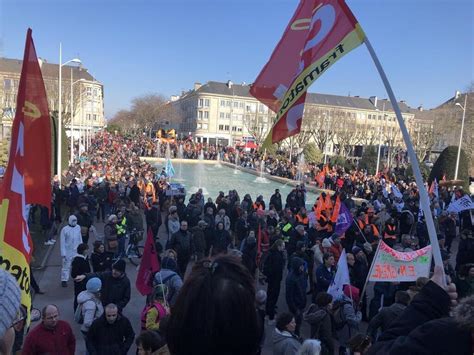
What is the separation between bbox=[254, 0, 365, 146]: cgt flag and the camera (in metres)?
5.04

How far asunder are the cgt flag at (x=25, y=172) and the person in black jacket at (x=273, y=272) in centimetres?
492

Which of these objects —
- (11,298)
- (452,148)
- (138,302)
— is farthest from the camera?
(452,148)

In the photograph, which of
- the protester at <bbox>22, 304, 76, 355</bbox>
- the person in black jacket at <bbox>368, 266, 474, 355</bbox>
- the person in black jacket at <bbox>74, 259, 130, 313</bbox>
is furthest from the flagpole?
the person in black jacket at <bbox>74, 259, 130, 313</bbox>

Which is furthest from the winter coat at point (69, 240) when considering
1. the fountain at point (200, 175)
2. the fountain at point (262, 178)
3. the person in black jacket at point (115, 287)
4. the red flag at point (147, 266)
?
the fountain at point (262, 178)

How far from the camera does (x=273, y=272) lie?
816 centimetres

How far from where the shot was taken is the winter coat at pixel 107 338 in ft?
16.3

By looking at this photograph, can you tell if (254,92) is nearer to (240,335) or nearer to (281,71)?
(281,71)

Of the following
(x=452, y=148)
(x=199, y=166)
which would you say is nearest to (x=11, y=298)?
(x=452, y=148)

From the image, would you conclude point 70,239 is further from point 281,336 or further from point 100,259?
point 281,336

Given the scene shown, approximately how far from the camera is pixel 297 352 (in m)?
4.28

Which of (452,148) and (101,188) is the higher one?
(452,148)

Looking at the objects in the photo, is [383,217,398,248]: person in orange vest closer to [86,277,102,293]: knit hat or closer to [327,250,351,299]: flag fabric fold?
[327,250,351,299]: flag fabric fold

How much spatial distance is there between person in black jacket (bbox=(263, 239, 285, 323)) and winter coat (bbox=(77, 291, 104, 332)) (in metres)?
→ 3.48

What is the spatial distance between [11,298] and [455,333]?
1.77 meters
